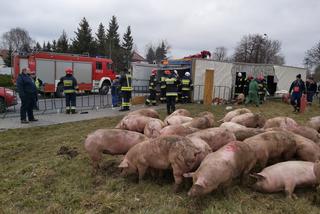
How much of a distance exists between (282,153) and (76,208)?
3542 mm

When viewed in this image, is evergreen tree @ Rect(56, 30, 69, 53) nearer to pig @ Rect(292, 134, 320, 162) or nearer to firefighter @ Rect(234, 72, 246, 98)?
firefighter @ Rect(234, 72, 246, 98)

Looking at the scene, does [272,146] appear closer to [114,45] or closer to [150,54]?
[114,45]

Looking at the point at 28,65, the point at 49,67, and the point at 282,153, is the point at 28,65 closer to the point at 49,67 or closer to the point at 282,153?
the point at 49,67

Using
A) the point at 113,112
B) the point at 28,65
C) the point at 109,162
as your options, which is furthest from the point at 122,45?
the point at 109,162

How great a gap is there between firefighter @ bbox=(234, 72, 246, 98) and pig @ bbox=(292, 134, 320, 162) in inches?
576

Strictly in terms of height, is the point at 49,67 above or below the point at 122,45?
below

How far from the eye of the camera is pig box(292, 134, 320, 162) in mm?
5348

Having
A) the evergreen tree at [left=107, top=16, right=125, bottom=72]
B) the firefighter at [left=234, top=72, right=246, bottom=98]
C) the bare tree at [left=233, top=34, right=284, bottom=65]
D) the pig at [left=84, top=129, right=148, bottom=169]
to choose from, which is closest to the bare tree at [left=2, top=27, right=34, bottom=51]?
the evergreen tree at [left=107, top=16, right=125, bottom=72]

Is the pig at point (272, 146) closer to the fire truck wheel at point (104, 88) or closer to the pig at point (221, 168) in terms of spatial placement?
the pig at point (221, 168)

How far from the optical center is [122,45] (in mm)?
64500

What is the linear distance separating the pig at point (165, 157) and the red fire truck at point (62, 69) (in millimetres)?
16903

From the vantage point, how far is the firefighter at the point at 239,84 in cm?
1986

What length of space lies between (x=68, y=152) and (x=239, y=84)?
14.9 m

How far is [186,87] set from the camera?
16734 mm
